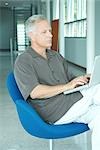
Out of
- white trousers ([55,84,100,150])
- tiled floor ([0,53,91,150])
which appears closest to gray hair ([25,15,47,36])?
white trousers ([55,84,100,150])

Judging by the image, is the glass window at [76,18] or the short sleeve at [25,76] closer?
the short sleeve at [25,76]

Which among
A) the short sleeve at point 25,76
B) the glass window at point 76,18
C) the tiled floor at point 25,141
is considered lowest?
the tiled floor at point 25,141

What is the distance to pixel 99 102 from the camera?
2172mm

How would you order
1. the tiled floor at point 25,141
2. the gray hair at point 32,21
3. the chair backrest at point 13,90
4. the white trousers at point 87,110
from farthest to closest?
1. the tiled floor at point 25,141
2. the chair backrest at point 13,90
3. the gray hair at point 32,21
4. the white trousers at point 87,110

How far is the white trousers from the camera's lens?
7.23ft

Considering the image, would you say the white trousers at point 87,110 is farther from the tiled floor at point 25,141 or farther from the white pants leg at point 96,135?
the tiled floor at point 25,141

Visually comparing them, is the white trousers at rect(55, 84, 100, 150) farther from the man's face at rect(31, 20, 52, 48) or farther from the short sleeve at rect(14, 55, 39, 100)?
the man's face at rect(31, 20, 52, 48)

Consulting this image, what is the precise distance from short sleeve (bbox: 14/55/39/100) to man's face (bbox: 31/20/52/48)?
0.15 metres

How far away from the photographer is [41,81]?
2350 millimetres

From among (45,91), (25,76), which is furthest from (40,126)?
(25,76)

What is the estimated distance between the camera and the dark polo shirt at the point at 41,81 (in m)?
2.26

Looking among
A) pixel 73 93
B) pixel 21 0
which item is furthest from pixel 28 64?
pixel 21 0

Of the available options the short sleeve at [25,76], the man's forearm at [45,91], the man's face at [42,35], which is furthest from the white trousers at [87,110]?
the man's face at [42,35]

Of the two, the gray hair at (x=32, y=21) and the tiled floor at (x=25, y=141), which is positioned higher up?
the gray hair at (x=32, y=21)
